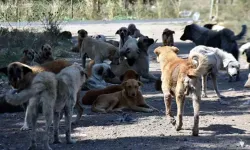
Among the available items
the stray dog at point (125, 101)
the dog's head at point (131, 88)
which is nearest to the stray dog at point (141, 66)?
the stray dog at point (125, 101)

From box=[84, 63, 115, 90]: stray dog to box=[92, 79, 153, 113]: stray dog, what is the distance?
7.63 ft

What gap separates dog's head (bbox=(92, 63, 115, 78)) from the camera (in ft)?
47.9

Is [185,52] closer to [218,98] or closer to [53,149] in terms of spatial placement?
[218,98]

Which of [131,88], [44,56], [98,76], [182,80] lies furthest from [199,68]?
[98,76]

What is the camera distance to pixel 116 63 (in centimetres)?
1670

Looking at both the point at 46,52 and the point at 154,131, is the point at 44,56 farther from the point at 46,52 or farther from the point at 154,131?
the point at 154,131

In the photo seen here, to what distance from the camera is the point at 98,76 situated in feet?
48.0

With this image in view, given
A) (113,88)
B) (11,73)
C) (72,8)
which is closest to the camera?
(11,73)

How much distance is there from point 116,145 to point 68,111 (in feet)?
2.72

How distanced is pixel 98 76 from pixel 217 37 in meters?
5.68

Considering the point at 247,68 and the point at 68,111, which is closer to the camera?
the point at 68,111

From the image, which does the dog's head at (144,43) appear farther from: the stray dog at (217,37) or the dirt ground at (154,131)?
the dirt ground at (154,131)

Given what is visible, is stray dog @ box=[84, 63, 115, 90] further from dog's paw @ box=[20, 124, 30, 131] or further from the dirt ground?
dog's paw @ box=[20, 124, 30, 131]

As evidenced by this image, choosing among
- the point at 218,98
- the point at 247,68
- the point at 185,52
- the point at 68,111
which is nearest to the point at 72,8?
the point at 185,52
